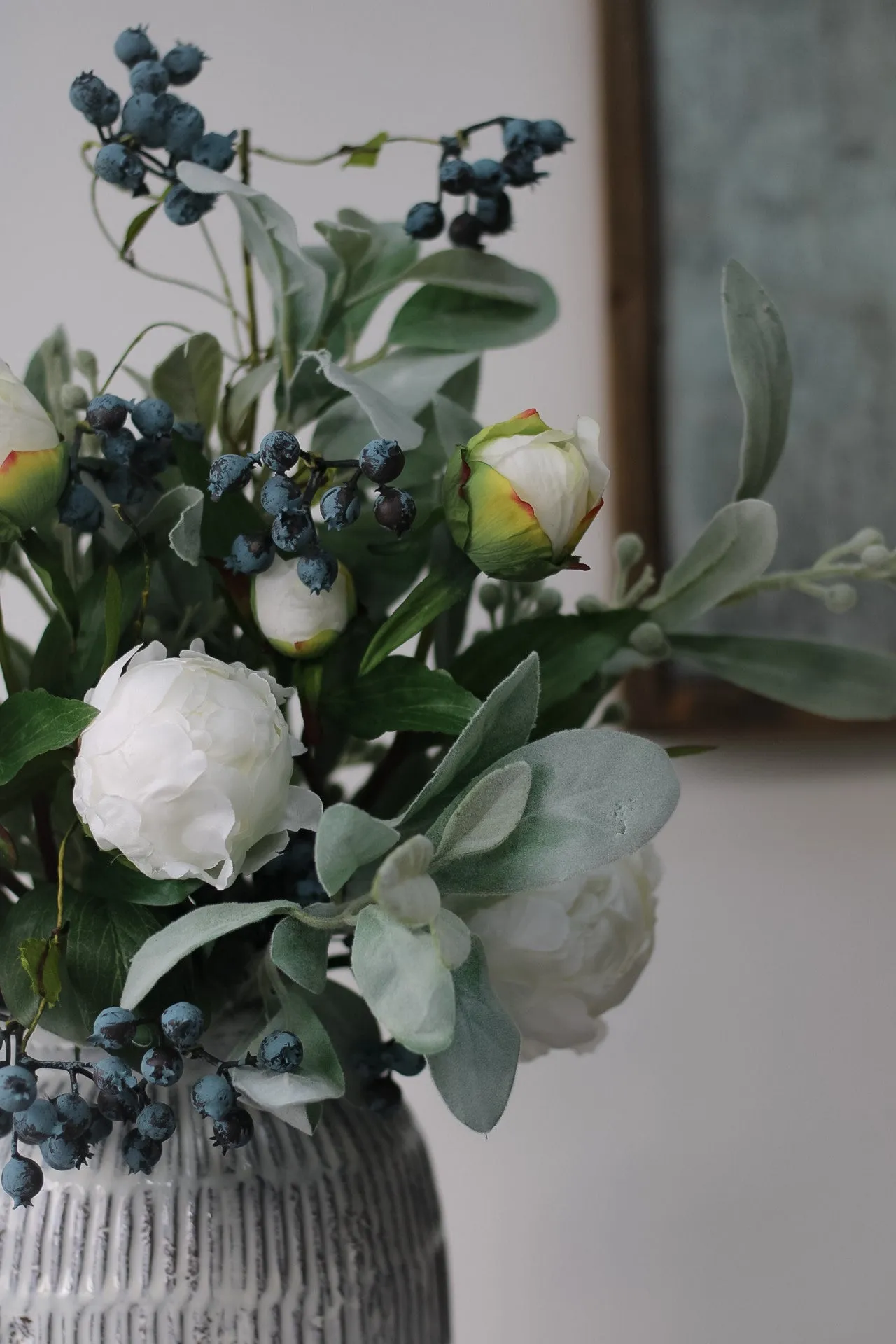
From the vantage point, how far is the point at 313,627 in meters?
0.36

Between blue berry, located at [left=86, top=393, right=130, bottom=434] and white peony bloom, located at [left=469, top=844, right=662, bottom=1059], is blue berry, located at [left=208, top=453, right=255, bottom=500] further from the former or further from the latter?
white peony bloom, located at [left=469, top=844, right=662, bottom=1059]

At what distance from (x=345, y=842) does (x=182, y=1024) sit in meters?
0.07

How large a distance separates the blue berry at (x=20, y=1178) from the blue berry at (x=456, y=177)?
1.01 feet

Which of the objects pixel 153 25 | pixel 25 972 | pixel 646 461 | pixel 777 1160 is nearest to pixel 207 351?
pixel 25 972

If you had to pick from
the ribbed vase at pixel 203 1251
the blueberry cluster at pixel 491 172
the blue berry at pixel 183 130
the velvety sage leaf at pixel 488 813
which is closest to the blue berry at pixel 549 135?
the blueberry cluster at pixel 491 172

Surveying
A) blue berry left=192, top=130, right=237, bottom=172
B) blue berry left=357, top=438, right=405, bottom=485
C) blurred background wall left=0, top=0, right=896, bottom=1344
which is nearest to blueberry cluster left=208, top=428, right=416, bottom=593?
blue berry left=357, top=438, right=405, bottom=485

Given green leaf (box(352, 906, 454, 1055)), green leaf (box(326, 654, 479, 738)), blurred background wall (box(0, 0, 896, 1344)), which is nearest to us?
green leaf (box(352, 906, 454, 1055))

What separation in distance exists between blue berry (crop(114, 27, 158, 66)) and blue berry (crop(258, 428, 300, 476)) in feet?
0.51

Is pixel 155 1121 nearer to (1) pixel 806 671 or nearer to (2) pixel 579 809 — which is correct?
(2) pixel 579 809

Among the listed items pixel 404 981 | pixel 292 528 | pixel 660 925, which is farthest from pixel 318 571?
pixel 660 925

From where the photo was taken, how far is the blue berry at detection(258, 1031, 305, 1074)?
0.31 metres

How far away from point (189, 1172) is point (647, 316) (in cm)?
54

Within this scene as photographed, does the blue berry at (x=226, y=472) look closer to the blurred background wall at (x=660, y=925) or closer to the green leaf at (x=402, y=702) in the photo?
the green leaf at (x=402, y=702)

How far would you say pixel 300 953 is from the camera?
1.01ft
